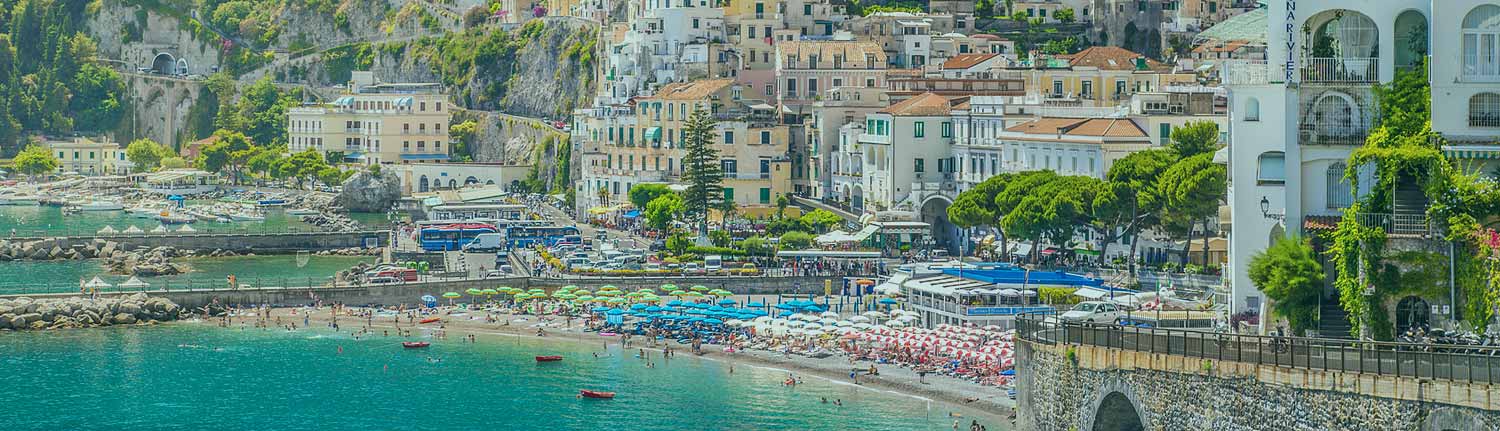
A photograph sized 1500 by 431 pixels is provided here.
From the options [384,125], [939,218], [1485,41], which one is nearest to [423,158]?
[384,125]

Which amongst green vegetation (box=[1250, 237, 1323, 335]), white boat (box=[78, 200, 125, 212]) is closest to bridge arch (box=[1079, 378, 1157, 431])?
green vegetation (box=[1250, 237, 1323, 335])

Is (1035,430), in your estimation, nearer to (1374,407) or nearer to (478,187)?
(1374,407)

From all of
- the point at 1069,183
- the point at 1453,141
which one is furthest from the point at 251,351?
A: the point at 1453,141

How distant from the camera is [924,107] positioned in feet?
313

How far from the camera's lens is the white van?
340 feet

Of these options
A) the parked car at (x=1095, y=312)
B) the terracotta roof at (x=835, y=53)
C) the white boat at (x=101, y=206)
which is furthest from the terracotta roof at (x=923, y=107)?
the white boat at (x=101, y=206)

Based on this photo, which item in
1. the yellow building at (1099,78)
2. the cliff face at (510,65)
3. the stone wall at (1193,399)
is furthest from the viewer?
the cliff face at (510,65)

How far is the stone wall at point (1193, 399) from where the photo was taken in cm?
3303

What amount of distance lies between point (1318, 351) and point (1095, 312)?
25.3 meters

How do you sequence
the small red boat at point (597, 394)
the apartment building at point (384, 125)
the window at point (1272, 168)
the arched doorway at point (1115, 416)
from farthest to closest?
1. the apartment building at point (384, 125)
2. the small red boat at point (597, 394)
3. the window at point (1272, 168)
4. the arched doorway at point (1115, 416)

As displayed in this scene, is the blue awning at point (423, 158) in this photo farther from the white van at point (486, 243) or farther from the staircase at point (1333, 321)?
the staircase at point (1333, 321)

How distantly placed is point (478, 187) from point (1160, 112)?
2377 inches

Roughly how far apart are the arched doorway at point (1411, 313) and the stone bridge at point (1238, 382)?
12.2 ft

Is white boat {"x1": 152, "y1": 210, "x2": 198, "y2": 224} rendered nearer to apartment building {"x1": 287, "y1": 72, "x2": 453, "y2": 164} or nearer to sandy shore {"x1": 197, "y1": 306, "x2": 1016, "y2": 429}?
apartment building {"x1": 287, "y1": 72, "x2": 453, "y2": 164}
